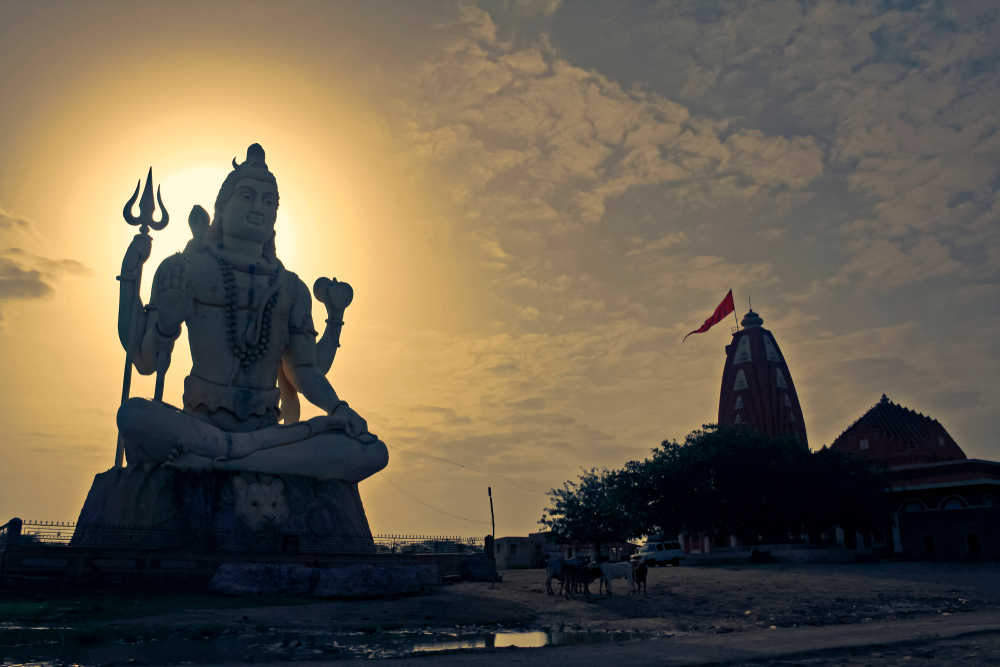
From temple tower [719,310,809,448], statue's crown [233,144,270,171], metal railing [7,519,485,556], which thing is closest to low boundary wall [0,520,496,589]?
metal railing [7,519,485,556]

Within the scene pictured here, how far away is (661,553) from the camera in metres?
32.9

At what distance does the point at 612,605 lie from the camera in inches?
512

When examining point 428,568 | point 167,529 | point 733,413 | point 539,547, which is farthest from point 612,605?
point 733,413

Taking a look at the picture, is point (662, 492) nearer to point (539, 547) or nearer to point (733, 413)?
point (539, 547)

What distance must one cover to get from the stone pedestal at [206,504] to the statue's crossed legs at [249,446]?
10.9 inches

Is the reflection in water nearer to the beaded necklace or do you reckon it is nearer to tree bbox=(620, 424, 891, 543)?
the beaded necklace

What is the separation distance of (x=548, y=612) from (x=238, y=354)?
401 inches

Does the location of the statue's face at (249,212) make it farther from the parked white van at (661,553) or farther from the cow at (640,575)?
the parked white van at (661,553)

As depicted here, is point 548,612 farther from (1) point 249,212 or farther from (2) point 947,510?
(2) point 947,510

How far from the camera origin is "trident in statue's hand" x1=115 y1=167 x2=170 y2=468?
19.0 metres

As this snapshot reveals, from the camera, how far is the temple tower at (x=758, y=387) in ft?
156

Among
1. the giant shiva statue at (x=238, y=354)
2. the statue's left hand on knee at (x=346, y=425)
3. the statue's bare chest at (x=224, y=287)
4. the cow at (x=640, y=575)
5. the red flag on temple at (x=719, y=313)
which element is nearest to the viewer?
the cow at (x=640, y=575)

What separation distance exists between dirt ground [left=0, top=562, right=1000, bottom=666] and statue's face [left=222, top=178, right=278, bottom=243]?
939 cm

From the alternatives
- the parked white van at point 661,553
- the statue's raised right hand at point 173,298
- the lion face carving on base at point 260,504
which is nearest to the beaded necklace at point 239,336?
the statue's raised right hand at point 173,298
